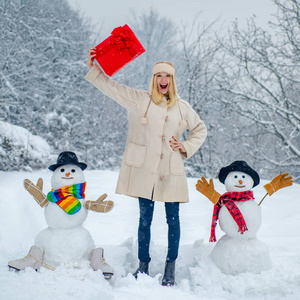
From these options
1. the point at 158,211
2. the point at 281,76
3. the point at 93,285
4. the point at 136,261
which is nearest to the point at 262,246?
the point at 136,261

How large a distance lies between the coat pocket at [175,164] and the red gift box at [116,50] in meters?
0.83

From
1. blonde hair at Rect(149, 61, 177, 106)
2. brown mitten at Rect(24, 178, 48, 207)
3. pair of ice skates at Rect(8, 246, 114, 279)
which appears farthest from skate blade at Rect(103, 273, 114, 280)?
blonde hair at Rect(149, 61, 177, 106)

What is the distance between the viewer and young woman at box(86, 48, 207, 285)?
2.46 m

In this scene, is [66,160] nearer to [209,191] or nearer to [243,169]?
[209,191]

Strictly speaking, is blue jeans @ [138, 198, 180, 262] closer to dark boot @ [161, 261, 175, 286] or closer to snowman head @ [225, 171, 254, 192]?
dark boot @ [161, 261, 175, 286]

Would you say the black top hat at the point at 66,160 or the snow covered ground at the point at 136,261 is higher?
the black top hat at the point at 66,160

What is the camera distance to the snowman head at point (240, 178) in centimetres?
259

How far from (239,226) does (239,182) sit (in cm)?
36

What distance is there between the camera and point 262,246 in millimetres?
2547

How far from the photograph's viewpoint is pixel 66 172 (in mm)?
2520

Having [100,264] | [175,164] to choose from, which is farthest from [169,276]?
[175,164]

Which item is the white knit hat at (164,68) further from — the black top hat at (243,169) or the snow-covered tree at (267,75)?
the snow-covered tree at (267,75)

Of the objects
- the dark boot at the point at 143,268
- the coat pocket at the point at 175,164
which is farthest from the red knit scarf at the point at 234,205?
the dark boot at the point at 143,268

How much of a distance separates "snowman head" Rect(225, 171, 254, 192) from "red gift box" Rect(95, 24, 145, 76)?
128 centimetres
